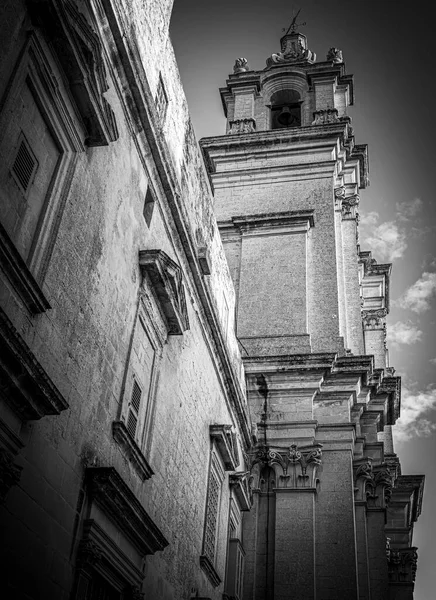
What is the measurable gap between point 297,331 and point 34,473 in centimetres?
1272

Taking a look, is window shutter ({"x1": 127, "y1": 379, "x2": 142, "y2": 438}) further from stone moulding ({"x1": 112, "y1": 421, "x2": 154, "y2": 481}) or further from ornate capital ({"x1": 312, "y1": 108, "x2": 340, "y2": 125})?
ornate capital ({"x1": 312, "y1": 108, "x2": 340, "y2": 125})

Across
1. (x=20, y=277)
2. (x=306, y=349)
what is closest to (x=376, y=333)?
(x=306, y=349)

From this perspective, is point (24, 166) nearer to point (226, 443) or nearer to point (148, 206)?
point (148, 206)

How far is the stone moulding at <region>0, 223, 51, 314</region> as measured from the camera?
5.69 m

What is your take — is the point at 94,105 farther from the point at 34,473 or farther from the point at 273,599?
the point at 273,599

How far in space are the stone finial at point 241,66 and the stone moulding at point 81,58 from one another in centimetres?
1966

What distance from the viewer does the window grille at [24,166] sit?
6.36m

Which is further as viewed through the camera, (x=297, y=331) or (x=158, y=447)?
(x=297, y=331)

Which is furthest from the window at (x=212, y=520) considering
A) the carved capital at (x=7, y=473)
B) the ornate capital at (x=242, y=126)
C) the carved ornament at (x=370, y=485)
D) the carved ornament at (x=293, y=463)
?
the ornate capital at (x=242, y=126)

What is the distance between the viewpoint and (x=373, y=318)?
93.9 feet

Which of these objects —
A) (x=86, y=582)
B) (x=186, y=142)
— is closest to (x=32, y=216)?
(x=86, y=582)

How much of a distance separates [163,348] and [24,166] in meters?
4.16

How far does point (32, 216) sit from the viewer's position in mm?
6504

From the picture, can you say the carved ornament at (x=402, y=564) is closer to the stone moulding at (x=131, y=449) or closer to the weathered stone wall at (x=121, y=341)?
the weathered stone wall at (x=121, y=341)
